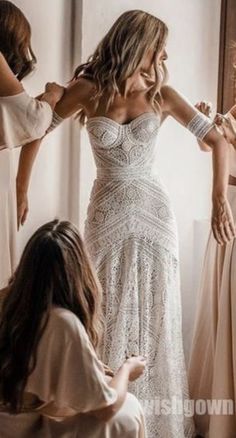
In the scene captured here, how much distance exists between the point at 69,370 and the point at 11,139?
0.73 meters

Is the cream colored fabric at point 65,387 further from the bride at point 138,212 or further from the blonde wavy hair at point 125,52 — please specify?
the blonde wavy hair at point 125,52

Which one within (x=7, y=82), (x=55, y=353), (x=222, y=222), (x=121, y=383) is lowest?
(x=121, y=383)

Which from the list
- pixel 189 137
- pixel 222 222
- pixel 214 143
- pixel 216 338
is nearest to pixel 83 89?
pixel 214 143

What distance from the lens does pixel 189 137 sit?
3.33 meters

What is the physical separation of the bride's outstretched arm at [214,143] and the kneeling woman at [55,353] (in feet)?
2.25

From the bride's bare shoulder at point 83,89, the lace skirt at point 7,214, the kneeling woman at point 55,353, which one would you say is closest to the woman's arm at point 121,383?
→ the kneeling woman at point 55,353

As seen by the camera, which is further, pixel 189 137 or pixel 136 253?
pixel 189 137

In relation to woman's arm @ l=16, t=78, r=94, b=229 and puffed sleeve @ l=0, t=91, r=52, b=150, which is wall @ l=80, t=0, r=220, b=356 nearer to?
woman's arm @ l=16, t=78, r=94, b=229

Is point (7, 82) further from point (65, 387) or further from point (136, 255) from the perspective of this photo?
point (65, 387)

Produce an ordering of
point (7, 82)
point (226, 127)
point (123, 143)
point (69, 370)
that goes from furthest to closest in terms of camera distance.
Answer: point (226, 127), point (123, 143), point (7, 82), point (69, 370)

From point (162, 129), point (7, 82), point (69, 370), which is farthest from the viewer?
point (162, 129)

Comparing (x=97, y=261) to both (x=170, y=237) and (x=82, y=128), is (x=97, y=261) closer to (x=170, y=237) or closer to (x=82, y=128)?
(x=170, y=237)

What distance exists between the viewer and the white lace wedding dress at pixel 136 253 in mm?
2574

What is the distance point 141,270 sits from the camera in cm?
260
